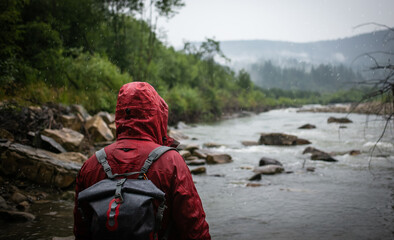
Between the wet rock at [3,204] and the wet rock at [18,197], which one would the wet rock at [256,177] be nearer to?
the wet rock at [18,197]

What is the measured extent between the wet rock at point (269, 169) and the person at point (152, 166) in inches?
346

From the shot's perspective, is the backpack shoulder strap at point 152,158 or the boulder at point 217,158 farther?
the boulder at point 217,158

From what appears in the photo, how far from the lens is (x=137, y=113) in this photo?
207 cm

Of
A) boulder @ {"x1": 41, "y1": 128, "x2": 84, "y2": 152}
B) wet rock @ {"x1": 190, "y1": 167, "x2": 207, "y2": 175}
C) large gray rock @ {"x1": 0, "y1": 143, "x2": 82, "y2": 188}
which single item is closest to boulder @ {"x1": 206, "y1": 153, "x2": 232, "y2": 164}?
wet rock @ {"x1": 190, "y1": 167, "x2": 207, "y2": 175}

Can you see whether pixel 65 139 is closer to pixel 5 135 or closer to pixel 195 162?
pixel 5 135

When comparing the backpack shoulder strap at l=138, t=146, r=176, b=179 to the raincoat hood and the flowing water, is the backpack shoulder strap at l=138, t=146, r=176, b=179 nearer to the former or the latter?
the raincoat hood

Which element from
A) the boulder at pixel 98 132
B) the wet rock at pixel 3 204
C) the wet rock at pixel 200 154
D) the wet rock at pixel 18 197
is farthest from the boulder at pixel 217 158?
the wet rock at pixel 3 204

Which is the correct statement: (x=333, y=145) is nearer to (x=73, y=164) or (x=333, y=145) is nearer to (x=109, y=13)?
(x=73, y=164)

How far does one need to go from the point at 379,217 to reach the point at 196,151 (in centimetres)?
816

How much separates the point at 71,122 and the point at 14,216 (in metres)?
7.87

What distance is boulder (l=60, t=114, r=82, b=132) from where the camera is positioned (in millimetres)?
12523

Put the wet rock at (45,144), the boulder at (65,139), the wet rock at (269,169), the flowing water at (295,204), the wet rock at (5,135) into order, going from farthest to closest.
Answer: the wet rock at (269,169)
the boulder at (65,139)
the wet rock at (45,144)
the wet rock at (5,135)
the flowing water at (295,204)

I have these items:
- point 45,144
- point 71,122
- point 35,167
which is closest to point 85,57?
point 71,122

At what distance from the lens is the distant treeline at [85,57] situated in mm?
11711
